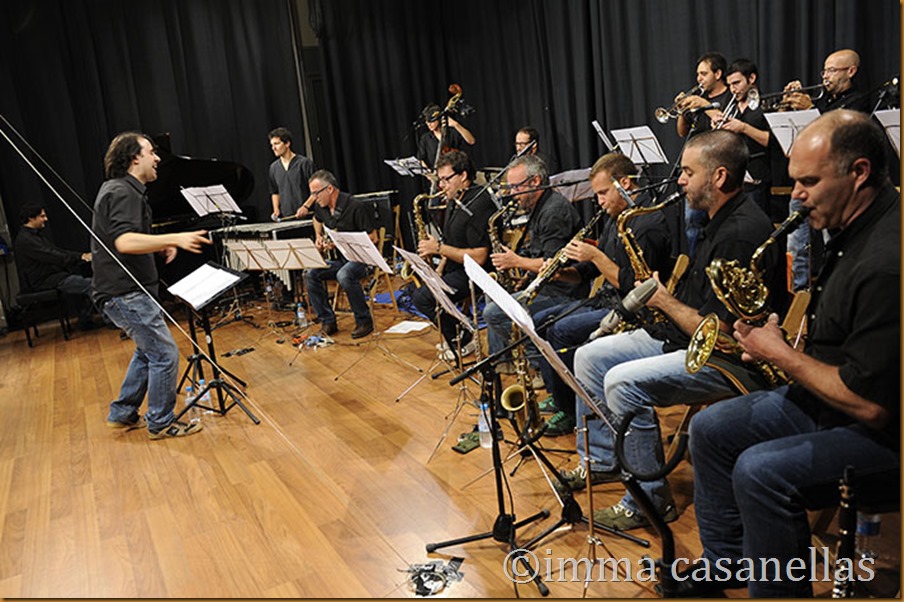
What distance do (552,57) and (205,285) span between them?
4943mm

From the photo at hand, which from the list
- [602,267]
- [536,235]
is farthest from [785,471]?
[536,235]

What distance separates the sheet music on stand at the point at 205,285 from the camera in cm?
378

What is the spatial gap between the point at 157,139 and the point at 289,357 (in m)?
3.32

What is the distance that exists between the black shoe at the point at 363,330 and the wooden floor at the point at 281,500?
2.38 feet

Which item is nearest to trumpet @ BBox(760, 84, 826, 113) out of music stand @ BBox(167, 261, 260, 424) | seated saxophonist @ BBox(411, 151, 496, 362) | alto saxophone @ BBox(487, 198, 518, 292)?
alto saxophone @ BBox(487, 198, 518, 292)

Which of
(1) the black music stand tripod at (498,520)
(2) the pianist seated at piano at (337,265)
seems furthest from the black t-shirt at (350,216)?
(1) the black music stand tripod at (498,520)

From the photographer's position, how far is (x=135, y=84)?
7777 mm

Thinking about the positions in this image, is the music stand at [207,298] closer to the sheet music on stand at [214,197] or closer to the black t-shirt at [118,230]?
the black t-shirt at [118,230]

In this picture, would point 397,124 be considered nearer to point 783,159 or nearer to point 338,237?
point 338,237

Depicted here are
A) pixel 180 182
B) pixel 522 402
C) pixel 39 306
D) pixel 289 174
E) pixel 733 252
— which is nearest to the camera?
pixel 733 252

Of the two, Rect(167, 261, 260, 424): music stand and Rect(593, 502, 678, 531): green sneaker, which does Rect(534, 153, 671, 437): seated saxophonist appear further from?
Rect(167, 261, 260, 424): music stand

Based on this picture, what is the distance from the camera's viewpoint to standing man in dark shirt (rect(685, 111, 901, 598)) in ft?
5.53

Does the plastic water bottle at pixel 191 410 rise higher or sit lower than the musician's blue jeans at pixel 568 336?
lower

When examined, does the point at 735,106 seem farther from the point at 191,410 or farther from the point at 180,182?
the point at 180,182
